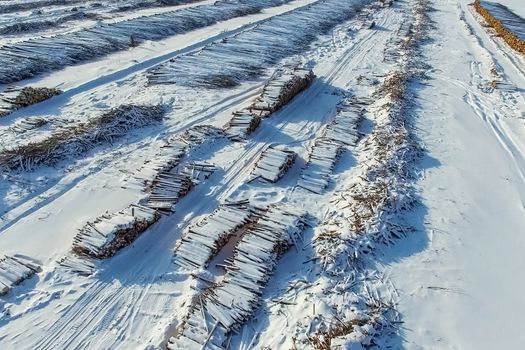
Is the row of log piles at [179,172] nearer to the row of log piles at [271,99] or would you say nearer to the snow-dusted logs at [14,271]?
the row of log piles at [271,99]

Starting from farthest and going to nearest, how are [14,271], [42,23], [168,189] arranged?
1. [42,23]
2. [168,189]
3. [14,271]

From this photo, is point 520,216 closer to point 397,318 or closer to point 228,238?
point 397,318

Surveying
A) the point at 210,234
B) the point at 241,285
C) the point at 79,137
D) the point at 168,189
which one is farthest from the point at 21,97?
the point at 241,285

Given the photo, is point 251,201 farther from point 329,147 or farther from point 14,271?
point 14,271

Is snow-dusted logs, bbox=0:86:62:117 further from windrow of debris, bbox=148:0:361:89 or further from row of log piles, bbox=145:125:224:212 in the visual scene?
row of log piles, bbox=145:125:224:212

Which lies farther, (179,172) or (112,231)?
(179,172)

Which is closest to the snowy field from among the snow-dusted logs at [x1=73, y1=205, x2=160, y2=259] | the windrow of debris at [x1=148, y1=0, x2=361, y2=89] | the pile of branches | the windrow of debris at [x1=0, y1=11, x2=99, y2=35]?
the snow-dusted logs at [x1=73, y1=205, x2=160, y2=259]

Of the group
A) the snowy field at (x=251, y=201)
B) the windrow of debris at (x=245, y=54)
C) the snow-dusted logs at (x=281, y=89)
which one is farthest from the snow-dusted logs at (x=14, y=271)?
the windrow of debris at (x=245, y=54)
